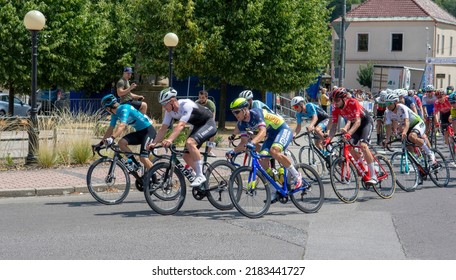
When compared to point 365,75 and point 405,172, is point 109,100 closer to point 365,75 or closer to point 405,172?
point 405,172

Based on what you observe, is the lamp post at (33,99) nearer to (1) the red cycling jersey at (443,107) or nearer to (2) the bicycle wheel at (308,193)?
(2) the bicycle wheel at (308,193)

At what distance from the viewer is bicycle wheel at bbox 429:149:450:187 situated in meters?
14.6

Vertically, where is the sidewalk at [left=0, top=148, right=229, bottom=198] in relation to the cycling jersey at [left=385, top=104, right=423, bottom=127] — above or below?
below

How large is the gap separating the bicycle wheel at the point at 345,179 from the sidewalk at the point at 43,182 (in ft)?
12.6

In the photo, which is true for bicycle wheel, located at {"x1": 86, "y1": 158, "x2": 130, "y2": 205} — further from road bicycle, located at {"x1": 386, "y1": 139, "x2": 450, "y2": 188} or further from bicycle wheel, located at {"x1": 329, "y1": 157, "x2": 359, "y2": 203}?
road bicycle, located at {"x1": 386, "y1": 139, "x2": 450, "y2": 188}

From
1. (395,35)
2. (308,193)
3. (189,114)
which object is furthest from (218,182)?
(395,35)

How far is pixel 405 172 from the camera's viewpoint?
553 inches

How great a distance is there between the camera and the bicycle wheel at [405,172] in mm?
13859

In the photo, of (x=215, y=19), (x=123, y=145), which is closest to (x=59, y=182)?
(x=123, y=145)

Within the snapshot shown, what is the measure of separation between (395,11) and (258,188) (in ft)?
195

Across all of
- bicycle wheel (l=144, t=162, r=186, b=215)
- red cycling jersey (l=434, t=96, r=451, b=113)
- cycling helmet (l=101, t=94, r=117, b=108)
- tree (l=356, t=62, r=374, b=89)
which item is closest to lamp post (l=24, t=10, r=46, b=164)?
cycling helmet (l=101, t=94, r=117, b=108)

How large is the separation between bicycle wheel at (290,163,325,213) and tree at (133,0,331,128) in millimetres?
17256

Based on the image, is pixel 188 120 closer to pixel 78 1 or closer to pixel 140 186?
pixel 140 186

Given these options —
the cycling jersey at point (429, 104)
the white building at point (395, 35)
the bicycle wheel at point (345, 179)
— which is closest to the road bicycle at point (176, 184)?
the bicycle wheel at point (345, 179)
